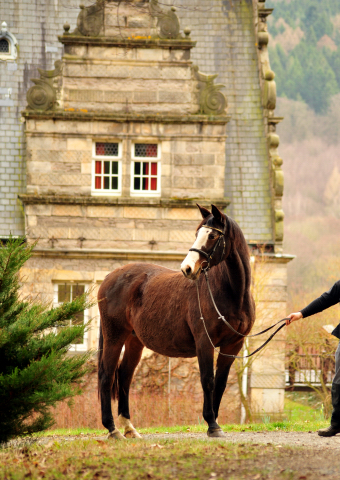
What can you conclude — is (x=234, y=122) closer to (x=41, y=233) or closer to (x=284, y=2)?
(x=41, y=233)

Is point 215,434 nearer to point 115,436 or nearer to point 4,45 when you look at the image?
point 115,436

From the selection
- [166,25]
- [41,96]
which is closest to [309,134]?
[166,25]

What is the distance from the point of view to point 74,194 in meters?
17.5

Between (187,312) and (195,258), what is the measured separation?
0.96m

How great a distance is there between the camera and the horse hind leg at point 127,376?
883 centimetres

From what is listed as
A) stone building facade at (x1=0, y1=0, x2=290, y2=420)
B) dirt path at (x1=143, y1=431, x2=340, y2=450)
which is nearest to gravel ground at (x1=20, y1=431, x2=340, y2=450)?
dirt path at (x1=143, y1=431, x2=340, y2=450)

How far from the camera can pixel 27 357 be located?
6.96 metres

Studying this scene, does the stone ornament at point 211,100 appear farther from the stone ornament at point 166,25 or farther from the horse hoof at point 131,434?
the horse hoof at point 131,434

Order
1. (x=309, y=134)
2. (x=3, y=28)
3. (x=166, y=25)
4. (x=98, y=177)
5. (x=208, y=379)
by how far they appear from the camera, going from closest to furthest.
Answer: (x=208, y=379), (x=98, y=177), (x=166, y=25), (x=3, y=28), (x=309, y=134)

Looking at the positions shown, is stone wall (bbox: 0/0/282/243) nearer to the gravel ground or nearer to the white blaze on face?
the gravel ground

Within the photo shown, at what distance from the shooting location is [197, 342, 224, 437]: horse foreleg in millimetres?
7531

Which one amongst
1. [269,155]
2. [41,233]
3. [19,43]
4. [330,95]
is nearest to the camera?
[41,233]

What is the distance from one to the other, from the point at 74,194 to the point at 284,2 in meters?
65.6

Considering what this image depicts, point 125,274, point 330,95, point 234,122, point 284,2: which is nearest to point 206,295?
point 125,274
